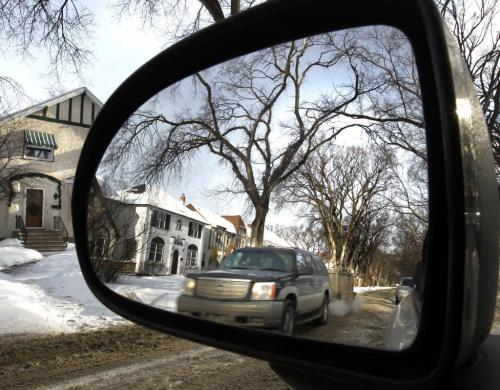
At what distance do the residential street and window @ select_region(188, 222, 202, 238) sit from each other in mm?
4046

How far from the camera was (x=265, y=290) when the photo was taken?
3.55 feet

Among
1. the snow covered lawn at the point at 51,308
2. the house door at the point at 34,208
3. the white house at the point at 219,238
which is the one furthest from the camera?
the house door at the point at 34,208

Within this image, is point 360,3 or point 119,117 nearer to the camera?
point 360,3

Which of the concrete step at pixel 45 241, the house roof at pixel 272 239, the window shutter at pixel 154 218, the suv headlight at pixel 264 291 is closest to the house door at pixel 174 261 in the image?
the window shutter at pixel 154 218

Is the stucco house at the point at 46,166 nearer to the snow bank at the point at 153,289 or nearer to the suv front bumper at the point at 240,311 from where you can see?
the snow bank at the point at 153,289

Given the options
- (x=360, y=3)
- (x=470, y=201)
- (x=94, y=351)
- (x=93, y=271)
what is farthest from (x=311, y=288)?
(x=94, y=351)

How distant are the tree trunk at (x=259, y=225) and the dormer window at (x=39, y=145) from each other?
28.7 m

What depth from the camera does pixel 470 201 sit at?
769 millimetres

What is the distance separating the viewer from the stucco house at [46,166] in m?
26.7

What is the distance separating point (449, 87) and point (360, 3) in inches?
13.2

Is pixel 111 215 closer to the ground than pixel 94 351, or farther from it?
farther from it

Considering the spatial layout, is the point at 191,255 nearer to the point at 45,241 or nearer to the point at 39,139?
the point at 45,241

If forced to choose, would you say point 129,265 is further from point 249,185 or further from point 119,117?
point 249,185

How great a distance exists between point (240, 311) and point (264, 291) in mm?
91
